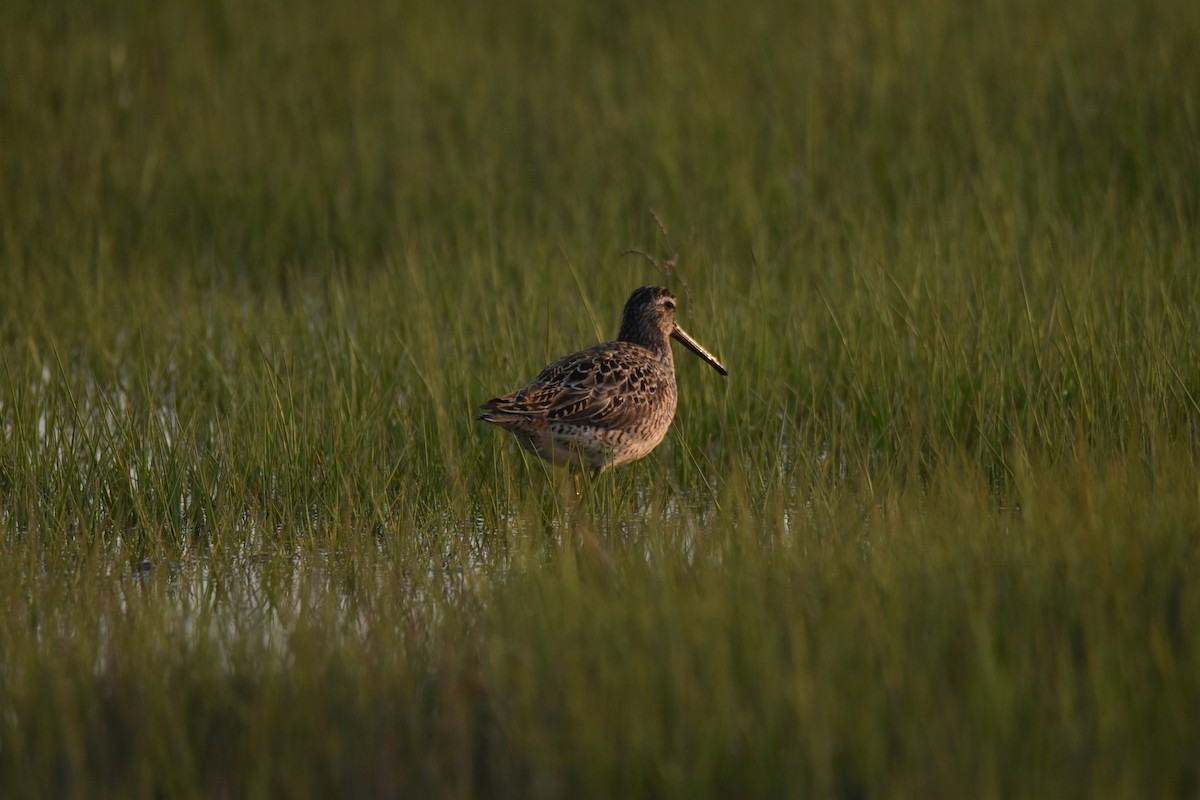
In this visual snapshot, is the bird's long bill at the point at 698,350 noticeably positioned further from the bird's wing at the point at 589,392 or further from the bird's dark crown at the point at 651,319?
the bird's wing at the point at 589,392

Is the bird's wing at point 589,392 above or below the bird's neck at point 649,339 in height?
below

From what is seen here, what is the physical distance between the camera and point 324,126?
36.1 ft

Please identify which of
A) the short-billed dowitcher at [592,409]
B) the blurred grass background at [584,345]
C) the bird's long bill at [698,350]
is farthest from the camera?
the bird's long bill at [698,350]

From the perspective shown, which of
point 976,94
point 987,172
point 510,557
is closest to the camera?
point 510,557

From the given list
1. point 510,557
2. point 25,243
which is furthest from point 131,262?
point 510,557

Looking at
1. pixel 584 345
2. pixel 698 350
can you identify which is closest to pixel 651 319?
pixel 698 350

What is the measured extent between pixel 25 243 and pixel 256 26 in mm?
3596

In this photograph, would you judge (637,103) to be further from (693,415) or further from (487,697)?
(487,697)

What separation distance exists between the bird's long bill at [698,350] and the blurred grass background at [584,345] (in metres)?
0.21

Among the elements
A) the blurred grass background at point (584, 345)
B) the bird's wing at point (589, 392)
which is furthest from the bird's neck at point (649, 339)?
the bird's wing at point (589, 392)

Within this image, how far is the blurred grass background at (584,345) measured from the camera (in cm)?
374

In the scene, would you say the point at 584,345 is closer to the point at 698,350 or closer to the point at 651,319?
the point at 651,319

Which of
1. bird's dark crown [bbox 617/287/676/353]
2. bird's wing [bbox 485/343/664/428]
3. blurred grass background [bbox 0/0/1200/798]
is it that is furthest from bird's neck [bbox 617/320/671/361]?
bird's wing [bbox 485/343/664/428]

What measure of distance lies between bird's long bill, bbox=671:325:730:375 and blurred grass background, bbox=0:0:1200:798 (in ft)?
0.68
